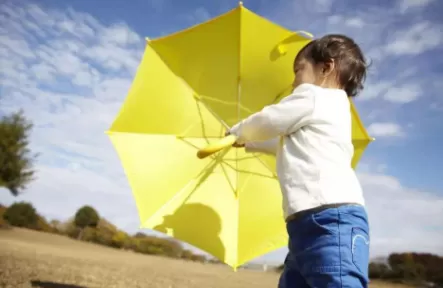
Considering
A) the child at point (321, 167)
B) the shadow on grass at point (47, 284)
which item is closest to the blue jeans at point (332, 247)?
the child at point (321, 167)

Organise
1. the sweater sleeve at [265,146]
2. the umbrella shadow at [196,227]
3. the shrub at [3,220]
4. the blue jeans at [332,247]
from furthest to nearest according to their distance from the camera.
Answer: the shrub at [3,220] → the umbrella shadow at [196,227] → the sweater sleeve at [265,146] → the blue jeans at [332,247]

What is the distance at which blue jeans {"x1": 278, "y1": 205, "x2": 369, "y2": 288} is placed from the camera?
5.74 ft

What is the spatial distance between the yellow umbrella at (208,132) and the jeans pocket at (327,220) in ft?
7.64

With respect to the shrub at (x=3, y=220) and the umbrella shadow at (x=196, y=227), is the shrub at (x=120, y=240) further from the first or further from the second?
the umbrella shadow at (x=196, y=227)

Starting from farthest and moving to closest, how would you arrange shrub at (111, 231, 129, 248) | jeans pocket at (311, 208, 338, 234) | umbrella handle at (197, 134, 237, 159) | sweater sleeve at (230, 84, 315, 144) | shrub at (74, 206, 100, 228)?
shrub at (74, 206, 100, 228)
shrub at (111, 231, 129, 248)
umbrella handle at (197, 134, 237, 159)
sweater sleeve at (230, 84, 315, 144)
jeans pocket at (311, 208, 338, 234)

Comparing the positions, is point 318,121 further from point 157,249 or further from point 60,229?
point 60,229

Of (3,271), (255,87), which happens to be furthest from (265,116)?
(3,271)

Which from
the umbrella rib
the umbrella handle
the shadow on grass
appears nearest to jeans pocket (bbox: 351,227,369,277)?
the umbrella handle

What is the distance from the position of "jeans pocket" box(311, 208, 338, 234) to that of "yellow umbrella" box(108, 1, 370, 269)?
233cm

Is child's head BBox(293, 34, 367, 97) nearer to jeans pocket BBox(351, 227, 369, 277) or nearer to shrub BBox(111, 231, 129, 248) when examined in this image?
jeans pocket BBox(351, 227, 369, 277)

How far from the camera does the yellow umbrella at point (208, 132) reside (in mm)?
4078

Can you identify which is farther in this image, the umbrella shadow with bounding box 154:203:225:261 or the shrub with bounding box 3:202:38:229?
the shrub with bounding box 3:202:38:229

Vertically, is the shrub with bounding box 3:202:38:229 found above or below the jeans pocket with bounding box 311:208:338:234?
above

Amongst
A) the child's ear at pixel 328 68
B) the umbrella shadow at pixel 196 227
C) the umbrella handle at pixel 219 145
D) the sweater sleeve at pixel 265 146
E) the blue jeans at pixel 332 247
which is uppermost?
the child's ear at pixel 328 68
